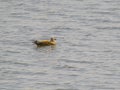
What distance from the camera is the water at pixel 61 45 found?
29547mm

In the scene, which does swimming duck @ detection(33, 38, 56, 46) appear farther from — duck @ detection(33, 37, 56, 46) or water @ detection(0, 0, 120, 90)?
water @ detection(0, 0, 120, 90)

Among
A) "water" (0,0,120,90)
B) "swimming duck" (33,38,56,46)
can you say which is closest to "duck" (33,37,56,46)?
"swimming duck" (33,38,56,46)

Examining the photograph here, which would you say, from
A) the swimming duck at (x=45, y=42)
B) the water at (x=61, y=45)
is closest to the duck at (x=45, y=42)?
the swimming duck at (x=45, y=42)

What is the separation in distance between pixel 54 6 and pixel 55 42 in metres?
8.04

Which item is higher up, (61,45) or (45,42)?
(45,42)

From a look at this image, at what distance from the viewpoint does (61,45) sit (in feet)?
116

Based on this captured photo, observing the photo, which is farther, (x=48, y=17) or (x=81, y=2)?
(x=81, y=2)

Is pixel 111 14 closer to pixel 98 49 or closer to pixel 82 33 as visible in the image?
pixel 82 33

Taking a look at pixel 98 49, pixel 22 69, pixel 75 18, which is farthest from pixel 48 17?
pixel 22 69

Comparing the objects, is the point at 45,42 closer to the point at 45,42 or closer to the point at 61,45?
the point at 45,42

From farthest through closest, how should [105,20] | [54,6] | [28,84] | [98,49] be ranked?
[54,6], [105,20], [98,49], [28,84]

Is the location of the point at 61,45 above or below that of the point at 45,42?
below

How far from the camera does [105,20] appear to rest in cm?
3962

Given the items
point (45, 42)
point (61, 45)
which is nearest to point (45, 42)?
point (45, 42)
